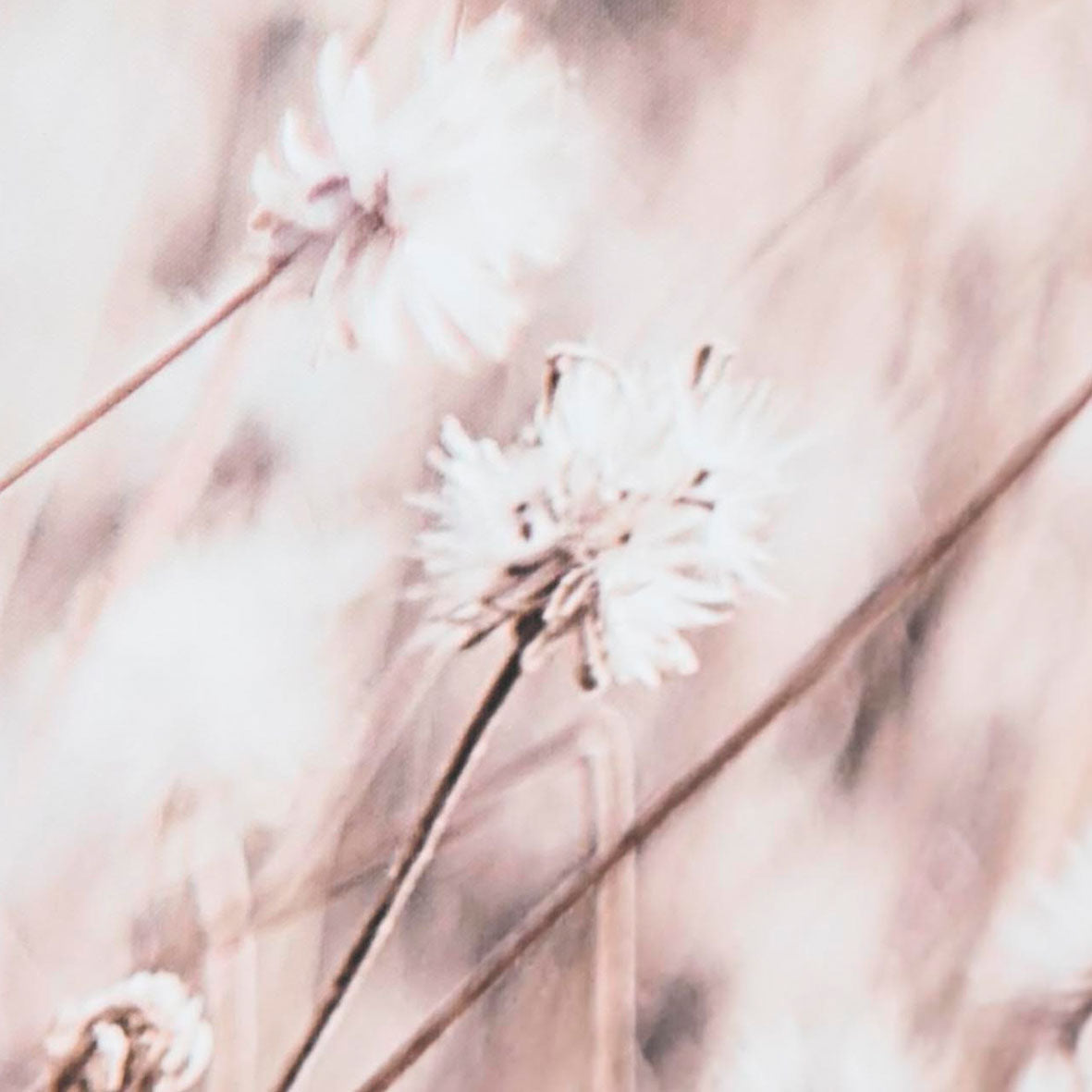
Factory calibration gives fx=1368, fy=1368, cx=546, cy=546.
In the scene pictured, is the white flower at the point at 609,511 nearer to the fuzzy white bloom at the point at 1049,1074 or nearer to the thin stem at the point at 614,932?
the thin stem at the point at 614,932

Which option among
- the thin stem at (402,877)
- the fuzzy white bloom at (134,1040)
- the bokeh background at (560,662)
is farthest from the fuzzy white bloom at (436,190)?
the fuzzy white bloom at (134,1040)

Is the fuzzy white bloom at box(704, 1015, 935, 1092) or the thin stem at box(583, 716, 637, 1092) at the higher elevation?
the thin stem at box(583, 716, 637, 1092)

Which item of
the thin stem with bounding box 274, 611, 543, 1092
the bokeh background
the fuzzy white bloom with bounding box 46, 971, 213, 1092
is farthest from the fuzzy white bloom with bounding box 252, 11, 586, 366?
the fuzzy white bloom with bounding box 46, 971, 213, 1092

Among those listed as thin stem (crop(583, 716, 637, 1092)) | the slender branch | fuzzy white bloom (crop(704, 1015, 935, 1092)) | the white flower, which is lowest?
fuzzy white bloom (crop(704, 1015, 935, 1092))

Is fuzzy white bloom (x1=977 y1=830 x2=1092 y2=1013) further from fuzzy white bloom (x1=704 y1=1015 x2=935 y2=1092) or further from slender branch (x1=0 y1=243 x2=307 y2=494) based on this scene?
slender branch (x1=0 y1=243 x2=307 y2=494)

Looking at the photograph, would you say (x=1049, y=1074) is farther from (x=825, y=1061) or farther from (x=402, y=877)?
(x=402, y=877)
